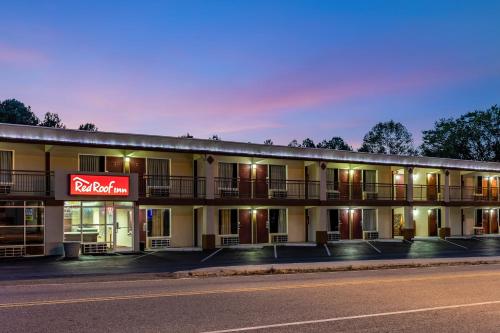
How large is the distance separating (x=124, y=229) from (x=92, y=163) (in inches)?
159

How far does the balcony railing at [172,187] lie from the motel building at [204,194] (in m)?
0.06

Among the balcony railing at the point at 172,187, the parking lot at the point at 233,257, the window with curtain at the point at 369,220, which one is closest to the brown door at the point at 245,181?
the balcony railing at the point at 172,187

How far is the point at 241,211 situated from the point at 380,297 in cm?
2275

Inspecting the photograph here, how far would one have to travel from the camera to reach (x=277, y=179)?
1459 inches

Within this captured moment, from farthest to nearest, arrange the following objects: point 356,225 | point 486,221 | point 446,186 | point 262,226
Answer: point 486,221 → point 446,186 → point 356,225 → point 262,226

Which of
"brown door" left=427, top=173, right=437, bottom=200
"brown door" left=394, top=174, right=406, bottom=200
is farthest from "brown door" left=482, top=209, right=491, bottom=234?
"brown door" left=394, top=174, right=406, bottom=200

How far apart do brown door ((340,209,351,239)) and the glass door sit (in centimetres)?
1585

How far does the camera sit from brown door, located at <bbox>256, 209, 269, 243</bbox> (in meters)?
36.2

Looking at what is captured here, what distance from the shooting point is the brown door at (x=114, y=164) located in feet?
103

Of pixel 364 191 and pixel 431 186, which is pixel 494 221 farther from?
pixel 364 191

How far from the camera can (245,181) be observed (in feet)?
118

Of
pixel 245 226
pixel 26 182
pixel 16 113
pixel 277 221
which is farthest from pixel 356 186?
pixel 16 113

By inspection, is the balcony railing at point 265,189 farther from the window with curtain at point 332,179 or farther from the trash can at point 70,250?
the trash can at point 70,250

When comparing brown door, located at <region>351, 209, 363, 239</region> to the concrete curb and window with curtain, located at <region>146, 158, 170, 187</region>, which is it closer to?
window with curtain, located at <region>146, 158, 170, 187</region>
